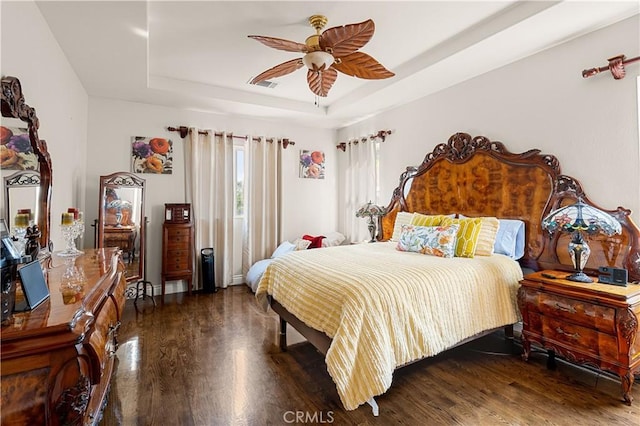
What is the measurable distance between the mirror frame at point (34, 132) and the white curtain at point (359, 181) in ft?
12.5

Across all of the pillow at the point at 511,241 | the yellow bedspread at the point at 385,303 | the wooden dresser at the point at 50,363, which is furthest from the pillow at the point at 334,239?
the wooden dresser at the point at 50,363

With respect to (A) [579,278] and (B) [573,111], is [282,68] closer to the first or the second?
(B) [573,111]

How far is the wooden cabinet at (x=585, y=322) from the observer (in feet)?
6.26

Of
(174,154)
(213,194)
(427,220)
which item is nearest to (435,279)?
(427,220)

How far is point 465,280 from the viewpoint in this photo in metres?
2.29

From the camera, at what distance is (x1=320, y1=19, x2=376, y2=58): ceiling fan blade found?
1.97 m

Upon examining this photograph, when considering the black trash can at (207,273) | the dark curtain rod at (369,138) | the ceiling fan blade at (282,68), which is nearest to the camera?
the ceiling fan blade at (282,68)

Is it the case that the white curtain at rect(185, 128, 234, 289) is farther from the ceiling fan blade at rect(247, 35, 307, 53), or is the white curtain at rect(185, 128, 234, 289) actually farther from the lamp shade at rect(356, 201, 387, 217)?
the ceiling fan blade at rect(247, 35, 307, 53)

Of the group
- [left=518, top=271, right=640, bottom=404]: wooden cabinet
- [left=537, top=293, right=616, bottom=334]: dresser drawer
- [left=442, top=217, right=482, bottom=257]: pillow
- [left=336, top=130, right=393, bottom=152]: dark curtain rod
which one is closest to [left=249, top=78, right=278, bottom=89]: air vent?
[left=336, top=130, right=393, bottom=152]: dark curtain rod

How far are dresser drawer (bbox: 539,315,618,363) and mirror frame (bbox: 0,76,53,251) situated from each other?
3502 mm

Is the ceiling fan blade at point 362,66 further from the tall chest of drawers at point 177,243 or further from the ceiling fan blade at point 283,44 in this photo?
the tall chest of drawers at point 177,243

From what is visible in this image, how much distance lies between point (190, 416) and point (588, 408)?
93.3 inches

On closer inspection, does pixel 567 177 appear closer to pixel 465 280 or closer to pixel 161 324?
pixel 465 280

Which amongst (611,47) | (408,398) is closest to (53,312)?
(408,398)
